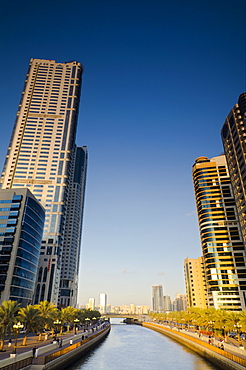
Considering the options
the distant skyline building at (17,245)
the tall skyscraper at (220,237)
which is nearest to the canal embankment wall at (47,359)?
the distant skyline building at (17,245)

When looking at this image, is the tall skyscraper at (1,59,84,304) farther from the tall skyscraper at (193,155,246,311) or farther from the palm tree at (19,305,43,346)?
the palm tree at (19,305,43,346)

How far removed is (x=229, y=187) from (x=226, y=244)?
1324 inches

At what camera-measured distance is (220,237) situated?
458 ft

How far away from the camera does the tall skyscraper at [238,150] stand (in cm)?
12619

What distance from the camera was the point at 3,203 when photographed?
352ft

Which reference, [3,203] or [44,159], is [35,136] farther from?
[3,203]

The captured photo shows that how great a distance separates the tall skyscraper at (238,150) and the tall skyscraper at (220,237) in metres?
10.7

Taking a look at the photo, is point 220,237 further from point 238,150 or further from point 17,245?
point 17,245

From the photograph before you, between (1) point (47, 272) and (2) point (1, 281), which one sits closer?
(2) point (1, 281)

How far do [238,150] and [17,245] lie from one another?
113m

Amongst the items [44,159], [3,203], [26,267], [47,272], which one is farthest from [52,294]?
[44,159]

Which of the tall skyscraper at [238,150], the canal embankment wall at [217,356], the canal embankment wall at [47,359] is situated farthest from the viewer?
the tall skyscraper at [238,150]

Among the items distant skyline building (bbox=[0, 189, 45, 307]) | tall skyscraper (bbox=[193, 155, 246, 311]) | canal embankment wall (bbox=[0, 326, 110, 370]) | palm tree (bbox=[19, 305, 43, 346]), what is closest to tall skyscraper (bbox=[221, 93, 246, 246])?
tall skyscraper (bbox=[193, 155, 246, 311])

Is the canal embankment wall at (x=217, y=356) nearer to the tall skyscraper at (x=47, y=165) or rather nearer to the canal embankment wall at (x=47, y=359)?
the canal embankment wall at (x=47, y=359)
